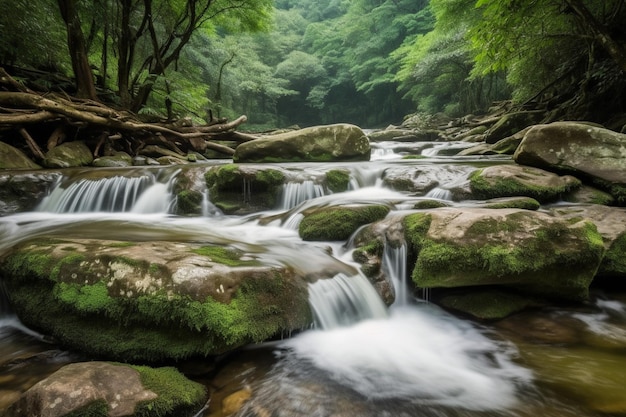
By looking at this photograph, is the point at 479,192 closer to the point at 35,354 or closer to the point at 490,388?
the point at 490,388

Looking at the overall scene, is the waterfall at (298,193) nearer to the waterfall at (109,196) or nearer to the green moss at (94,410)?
the waterfall at (109,196)

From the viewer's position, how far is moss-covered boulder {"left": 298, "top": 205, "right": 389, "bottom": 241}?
4352 millimetres

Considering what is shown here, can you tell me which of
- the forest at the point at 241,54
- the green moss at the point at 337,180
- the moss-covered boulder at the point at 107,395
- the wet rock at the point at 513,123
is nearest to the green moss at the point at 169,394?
the moss-covered boulder at the point at 107,395

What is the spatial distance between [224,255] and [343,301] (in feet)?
3.81

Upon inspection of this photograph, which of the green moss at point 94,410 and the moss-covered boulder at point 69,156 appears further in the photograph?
the moss-covered boulder at point 69,156

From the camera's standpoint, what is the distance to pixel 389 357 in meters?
2.72

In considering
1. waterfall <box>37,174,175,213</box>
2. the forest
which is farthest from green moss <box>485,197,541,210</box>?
waterfall <box>37,174,175,213</box>

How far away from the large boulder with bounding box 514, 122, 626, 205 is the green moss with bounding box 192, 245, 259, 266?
494 cm

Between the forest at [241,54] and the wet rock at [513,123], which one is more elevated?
the forest at [241,54]

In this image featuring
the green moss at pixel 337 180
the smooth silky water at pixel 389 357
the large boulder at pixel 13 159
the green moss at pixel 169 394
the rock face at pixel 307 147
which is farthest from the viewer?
the rock face at pixel 307 147

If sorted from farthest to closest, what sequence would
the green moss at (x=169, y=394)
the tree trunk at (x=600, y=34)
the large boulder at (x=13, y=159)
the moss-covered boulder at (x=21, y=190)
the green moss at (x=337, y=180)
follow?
the large boulder at (x=13, y=159), the tree trunk at (x=600, y=34), the green moss at (x=337, y=180), the moss-covered boulder at (x=21, y=190), the green moss at (x=169, y=394)

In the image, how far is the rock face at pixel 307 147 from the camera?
9.10 meters

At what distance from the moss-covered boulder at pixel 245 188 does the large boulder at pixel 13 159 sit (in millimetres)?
4299

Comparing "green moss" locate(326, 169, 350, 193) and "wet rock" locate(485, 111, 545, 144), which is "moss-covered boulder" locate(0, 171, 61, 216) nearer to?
"green moss" locate(326, 169, 350, 193)
